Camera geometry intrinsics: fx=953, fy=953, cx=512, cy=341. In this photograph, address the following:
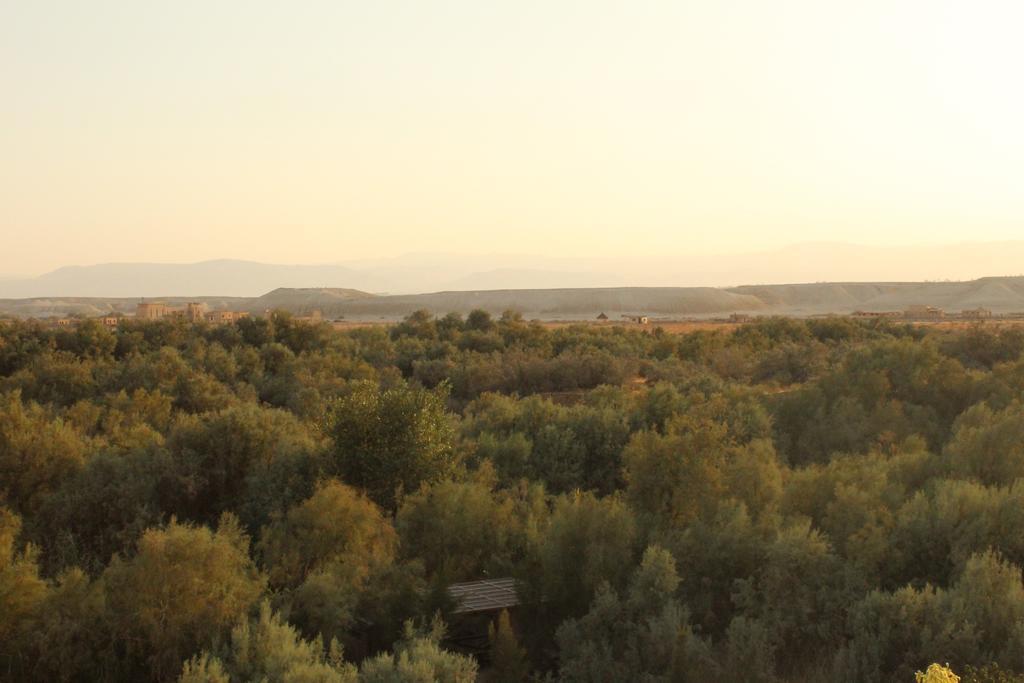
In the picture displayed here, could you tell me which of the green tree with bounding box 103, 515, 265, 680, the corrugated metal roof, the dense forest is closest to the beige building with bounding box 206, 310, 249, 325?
the dense forest

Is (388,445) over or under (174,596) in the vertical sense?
over

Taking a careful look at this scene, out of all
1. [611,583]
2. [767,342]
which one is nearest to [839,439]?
[611,583]

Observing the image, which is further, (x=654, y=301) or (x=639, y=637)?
(x=654, y=301)

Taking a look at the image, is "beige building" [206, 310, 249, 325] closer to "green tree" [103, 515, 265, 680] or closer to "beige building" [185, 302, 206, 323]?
"beige building" [185, 302, 206, 323]

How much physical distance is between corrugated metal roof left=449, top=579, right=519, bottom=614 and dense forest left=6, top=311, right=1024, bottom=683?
0.61 feet

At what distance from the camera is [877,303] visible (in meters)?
140

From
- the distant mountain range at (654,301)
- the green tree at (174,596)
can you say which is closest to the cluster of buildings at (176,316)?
the green tree at (174,596)

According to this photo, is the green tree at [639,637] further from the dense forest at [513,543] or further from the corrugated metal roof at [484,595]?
the corrugated metal roof at [484,595]

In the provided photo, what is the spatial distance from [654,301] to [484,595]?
491ft

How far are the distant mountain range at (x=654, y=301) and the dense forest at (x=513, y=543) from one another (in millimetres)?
117366

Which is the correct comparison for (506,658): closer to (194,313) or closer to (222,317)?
(194,313)

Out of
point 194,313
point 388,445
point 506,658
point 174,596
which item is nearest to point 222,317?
point 194,313

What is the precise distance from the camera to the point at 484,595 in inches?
451

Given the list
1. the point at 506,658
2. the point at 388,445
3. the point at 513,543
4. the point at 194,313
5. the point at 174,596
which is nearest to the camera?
the point at 174,596
